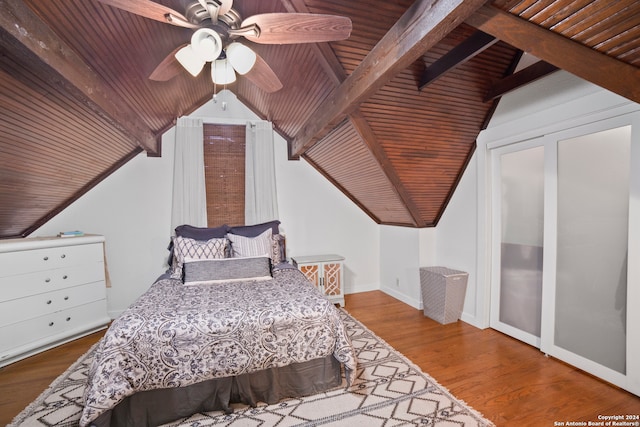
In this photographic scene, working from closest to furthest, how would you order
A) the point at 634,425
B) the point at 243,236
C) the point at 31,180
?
the point at 634,425
the point at 31,180
the point at 243,236

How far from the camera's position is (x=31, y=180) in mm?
2430

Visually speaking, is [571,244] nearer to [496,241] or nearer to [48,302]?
[496,241]

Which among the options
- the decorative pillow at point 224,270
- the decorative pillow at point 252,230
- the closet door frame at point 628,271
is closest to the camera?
the closet door frame at point 628,271

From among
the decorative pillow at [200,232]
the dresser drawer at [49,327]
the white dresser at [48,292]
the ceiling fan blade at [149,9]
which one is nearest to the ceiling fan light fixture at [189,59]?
the ceiling fan blade at [149,9]

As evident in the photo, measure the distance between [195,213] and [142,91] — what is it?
4.58 ft

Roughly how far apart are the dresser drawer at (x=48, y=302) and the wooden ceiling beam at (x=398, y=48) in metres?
2.77

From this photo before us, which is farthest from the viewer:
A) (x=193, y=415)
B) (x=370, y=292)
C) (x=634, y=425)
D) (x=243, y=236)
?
(x=370, y=292)

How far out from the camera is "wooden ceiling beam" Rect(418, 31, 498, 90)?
1745mm

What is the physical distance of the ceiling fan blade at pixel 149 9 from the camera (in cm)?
128

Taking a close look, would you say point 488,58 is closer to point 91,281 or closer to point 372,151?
point 372,151

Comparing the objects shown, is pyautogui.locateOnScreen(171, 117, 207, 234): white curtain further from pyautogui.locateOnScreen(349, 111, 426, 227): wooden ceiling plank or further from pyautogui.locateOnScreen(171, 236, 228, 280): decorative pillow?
pyautogui.locateOnScreen(349, 111, 426, 227): wooden ceiling plank

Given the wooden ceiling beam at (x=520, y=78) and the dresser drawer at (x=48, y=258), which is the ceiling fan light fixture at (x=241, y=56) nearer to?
the wooden ceiling beam at (x=520, y=78)

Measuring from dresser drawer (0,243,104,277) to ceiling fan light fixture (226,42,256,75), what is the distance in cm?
238

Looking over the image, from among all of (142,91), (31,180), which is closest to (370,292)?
(142,91)
